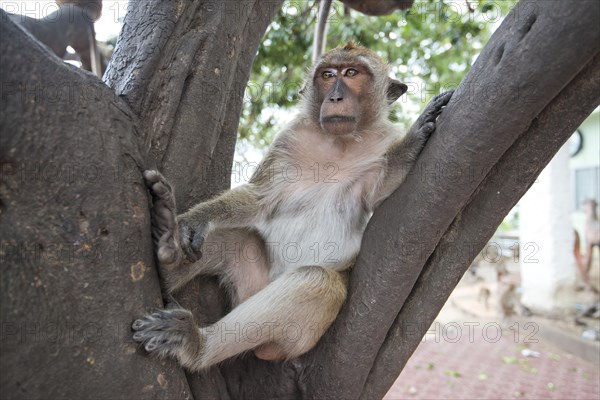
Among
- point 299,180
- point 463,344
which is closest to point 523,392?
point 463,344

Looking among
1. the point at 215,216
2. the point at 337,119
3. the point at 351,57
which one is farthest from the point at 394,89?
the point at 215,216

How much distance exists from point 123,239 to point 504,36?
1522mm

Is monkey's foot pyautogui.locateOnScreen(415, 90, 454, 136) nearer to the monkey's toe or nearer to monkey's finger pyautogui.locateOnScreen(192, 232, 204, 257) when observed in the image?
monkey's finger pyautogui.locateOnScreen(192, 232, 204, 257)

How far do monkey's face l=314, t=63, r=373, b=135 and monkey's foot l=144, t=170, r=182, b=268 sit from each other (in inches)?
Result: 46.0

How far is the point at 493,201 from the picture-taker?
1.93 meters

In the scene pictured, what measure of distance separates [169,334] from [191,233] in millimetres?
576

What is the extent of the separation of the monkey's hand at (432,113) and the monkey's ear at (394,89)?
1009mm

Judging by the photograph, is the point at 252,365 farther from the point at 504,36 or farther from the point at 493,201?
the point at 504,36

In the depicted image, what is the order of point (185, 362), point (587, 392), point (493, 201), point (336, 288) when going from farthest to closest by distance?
point (587, 392), point (336, 288), point (185, 362), point (493, 201)

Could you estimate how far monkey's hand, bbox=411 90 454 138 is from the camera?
2.32m

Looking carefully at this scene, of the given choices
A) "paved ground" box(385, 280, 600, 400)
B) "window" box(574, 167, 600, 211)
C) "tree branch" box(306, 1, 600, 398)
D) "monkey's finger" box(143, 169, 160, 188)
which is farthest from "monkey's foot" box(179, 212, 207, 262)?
"window" box(574, 167, 600, 211)

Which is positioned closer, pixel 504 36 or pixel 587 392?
pixel 504 36

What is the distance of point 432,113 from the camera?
2338mm

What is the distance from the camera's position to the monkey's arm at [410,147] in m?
2.34
